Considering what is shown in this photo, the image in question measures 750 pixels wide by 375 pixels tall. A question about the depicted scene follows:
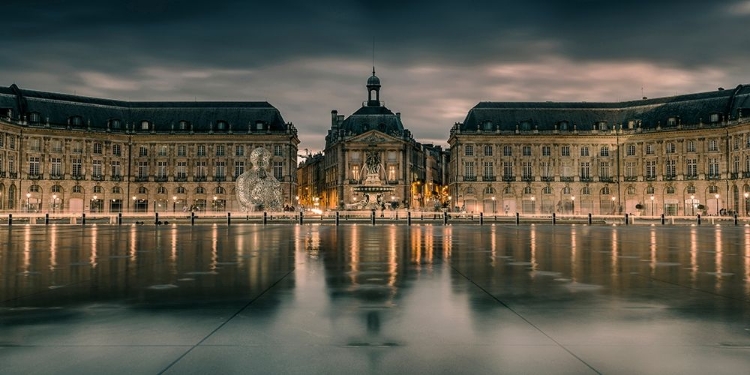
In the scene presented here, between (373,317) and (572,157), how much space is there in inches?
4285

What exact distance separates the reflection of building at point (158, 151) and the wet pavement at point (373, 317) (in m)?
96.6

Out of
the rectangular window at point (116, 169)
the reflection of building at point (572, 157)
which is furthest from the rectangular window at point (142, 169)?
the reflection of building at point (572, 157)

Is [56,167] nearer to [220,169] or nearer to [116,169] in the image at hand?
[116,169]

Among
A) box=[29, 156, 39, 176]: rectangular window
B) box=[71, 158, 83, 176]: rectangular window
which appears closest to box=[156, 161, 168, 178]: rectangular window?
box=[71, 158, 83, 176]: rectangular window

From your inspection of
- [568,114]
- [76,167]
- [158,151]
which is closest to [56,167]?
[76,167]

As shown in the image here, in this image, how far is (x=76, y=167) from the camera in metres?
106

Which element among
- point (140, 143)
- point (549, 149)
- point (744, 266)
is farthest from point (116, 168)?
point (744, 266)

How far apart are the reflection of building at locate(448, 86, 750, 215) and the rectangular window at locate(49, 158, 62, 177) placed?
216ft

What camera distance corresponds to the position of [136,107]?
375 ft

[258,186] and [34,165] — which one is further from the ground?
[34,165]

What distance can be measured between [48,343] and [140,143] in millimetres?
111824

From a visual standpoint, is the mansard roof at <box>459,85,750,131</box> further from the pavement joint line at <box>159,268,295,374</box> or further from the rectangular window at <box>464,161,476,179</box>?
the pavement joint line at <box>159,268,295,374</box>

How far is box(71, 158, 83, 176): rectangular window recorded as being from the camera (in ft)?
346

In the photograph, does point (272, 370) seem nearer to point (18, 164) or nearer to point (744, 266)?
point (744, 266)
